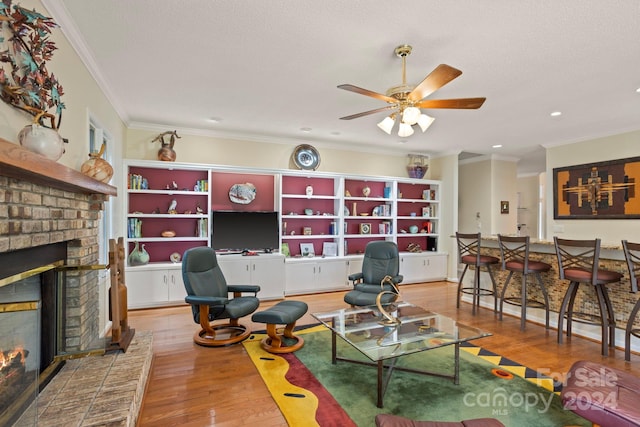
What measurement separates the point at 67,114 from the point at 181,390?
2275 millimetres

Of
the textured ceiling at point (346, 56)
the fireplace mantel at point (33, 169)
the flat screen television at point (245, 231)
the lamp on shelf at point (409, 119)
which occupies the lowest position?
the flat screen television at point (245, 231)

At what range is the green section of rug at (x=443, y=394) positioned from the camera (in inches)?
86.7

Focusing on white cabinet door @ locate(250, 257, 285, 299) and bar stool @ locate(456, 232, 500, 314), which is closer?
bar stool @ locate(456, 232, 500, 314)

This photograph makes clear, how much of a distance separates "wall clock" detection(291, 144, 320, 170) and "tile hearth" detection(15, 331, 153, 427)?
156 inches

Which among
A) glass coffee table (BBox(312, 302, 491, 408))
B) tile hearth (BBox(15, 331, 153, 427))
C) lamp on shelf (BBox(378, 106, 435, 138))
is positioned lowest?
tile hearth (BBox(15, 331, 153, 427))

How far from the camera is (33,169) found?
1466 millimetres

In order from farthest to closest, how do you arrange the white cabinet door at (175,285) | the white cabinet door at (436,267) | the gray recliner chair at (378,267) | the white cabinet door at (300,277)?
the white cabinet door at (436,267) < the white cabinet door at (300,277) < the white cabinet door at (175,285) < the gray recliner chair at (378,267)

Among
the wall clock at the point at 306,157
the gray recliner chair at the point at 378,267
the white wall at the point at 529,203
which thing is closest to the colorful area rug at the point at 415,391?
the gray recliner chair at the point at 378,267

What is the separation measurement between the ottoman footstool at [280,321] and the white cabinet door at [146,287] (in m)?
2.05

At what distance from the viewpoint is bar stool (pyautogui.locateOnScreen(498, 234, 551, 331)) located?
382 cm

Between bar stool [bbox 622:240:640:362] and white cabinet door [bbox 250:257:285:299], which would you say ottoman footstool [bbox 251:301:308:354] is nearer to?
white cabinet door [bbox 250:257:285:299]

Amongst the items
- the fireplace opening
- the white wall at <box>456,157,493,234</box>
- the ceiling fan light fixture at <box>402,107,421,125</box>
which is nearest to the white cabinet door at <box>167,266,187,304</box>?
the fireplace opening

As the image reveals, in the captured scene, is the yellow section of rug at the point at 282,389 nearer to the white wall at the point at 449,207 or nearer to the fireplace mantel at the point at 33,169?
the fireplace mantel at the point at 33,169

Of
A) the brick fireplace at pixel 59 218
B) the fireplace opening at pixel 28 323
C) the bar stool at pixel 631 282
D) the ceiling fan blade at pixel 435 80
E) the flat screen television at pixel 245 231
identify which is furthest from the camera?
the flat screen television at pixel 245 231
